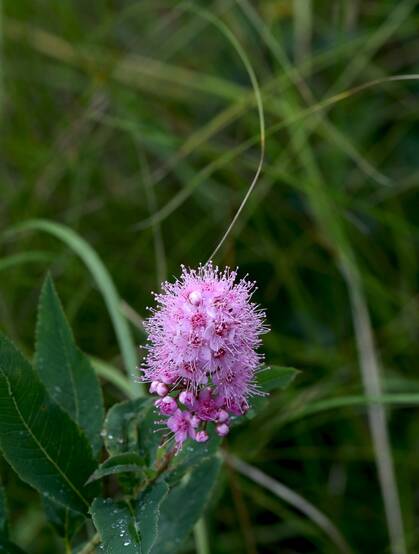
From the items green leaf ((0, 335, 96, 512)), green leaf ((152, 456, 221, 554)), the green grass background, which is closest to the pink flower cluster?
green leaf ((0, 335, 96, 512))

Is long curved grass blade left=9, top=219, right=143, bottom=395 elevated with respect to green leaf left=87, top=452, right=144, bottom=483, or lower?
elevated

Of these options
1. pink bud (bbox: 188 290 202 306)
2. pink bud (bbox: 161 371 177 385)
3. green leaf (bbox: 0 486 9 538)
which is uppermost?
pink bud (bbox: 188 290 202 306)

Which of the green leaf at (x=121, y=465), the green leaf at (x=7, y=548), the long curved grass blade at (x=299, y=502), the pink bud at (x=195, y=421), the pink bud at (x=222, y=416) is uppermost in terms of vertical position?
the long curved grass blade at (x=299, y=502)

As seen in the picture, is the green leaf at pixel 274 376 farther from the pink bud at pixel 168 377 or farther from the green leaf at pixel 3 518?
the green leaf at pixel 3 518

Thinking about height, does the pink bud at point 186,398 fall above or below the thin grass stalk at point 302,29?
below

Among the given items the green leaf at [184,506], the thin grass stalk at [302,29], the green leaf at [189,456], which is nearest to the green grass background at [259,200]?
Answer: the thin grass stalk at [302,29]

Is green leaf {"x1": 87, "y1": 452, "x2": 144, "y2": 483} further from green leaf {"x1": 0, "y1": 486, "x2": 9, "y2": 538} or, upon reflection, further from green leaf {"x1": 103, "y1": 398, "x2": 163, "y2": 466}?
green leaf {"x1": 0, "y1": 486, "x2": 9, "y2": 538}
